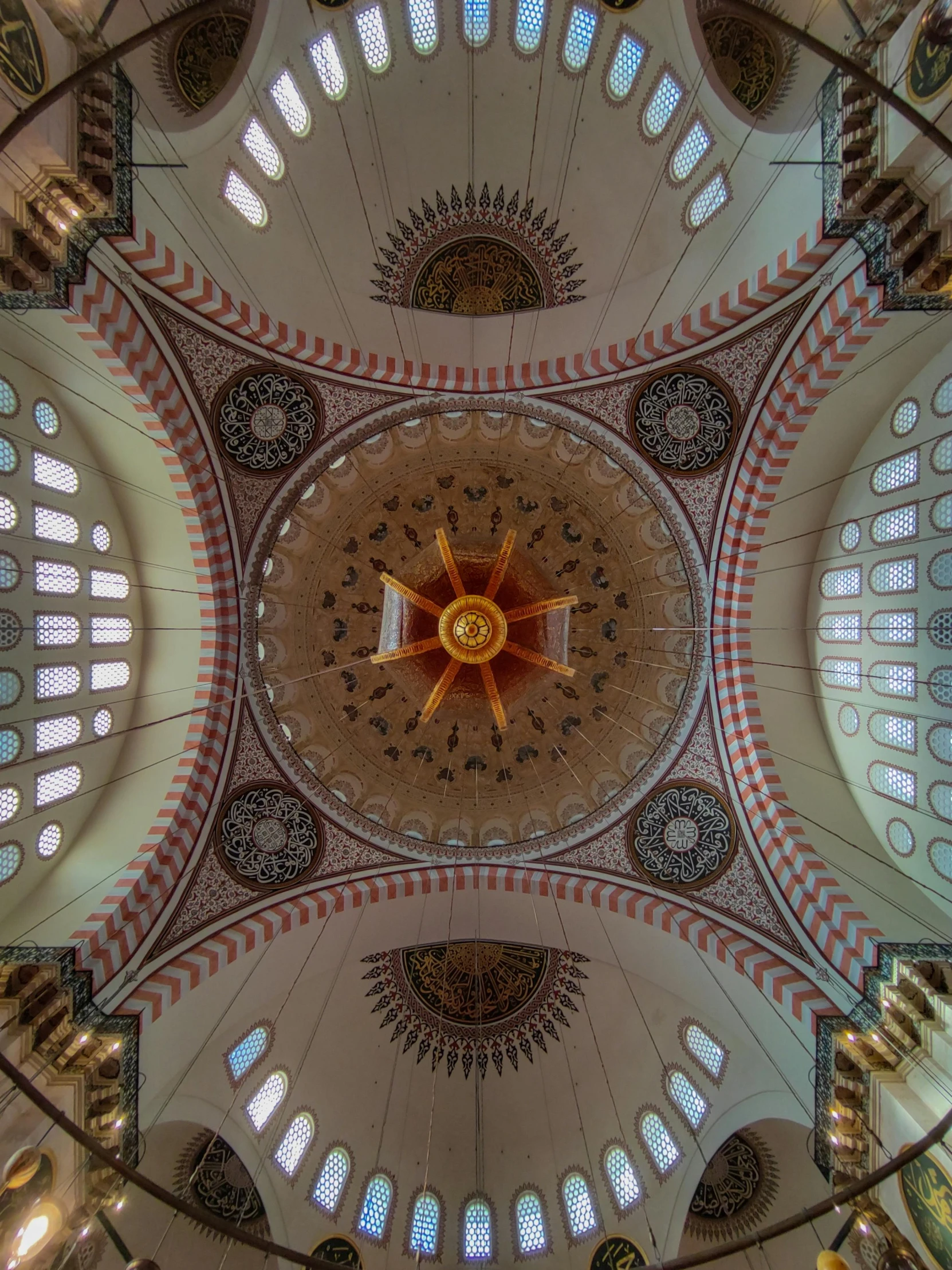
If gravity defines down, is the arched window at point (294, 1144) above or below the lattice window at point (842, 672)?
below

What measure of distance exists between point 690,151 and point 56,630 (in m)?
9.66

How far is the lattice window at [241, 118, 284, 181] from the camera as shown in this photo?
26.4 feet

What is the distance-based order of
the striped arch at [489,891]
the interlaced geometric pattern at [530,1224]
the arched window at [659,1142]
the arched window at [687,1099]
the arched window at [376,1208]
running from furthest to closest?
the interlaced geometric pattern at [530,1224], the arched window at [376,1208], the arched window at [659,1142], the arched window at [687,1099], the striped arch at [489,891]

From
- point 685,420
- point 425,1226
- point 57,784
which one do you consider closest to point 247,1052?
point 425,1226


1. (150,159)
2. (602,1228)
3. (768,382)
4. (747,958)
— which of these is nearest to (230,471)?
(150,159)

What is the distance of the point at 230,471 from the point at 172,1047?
735 cm

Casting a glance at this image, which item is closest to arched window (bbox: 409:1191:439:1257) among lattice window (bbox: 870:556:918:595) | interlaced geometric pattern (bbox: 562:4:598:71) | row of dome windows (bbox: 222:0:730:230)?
lattice window (bbox: 870:556:918:595)

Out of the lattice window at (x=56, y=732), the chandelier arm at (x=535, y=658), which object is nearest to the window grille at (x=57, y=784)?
the lattice window at (x=56, y=732)

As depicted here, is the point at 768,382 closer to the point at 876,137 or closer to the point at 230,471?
the point at 876,137

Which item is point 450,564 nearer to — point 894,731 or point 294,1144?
point 894,731

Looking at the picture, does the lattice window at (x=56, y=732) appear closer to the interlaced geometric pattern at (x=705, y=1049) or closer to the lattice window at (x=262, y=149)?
the lattice window at (x=262, y=149)

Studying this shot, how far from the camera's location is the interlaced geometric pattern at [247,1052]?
9.69 meters

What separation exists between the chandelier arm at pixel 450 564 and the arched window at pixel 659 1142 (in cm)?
834

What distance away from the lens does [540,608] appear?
35.6ft
